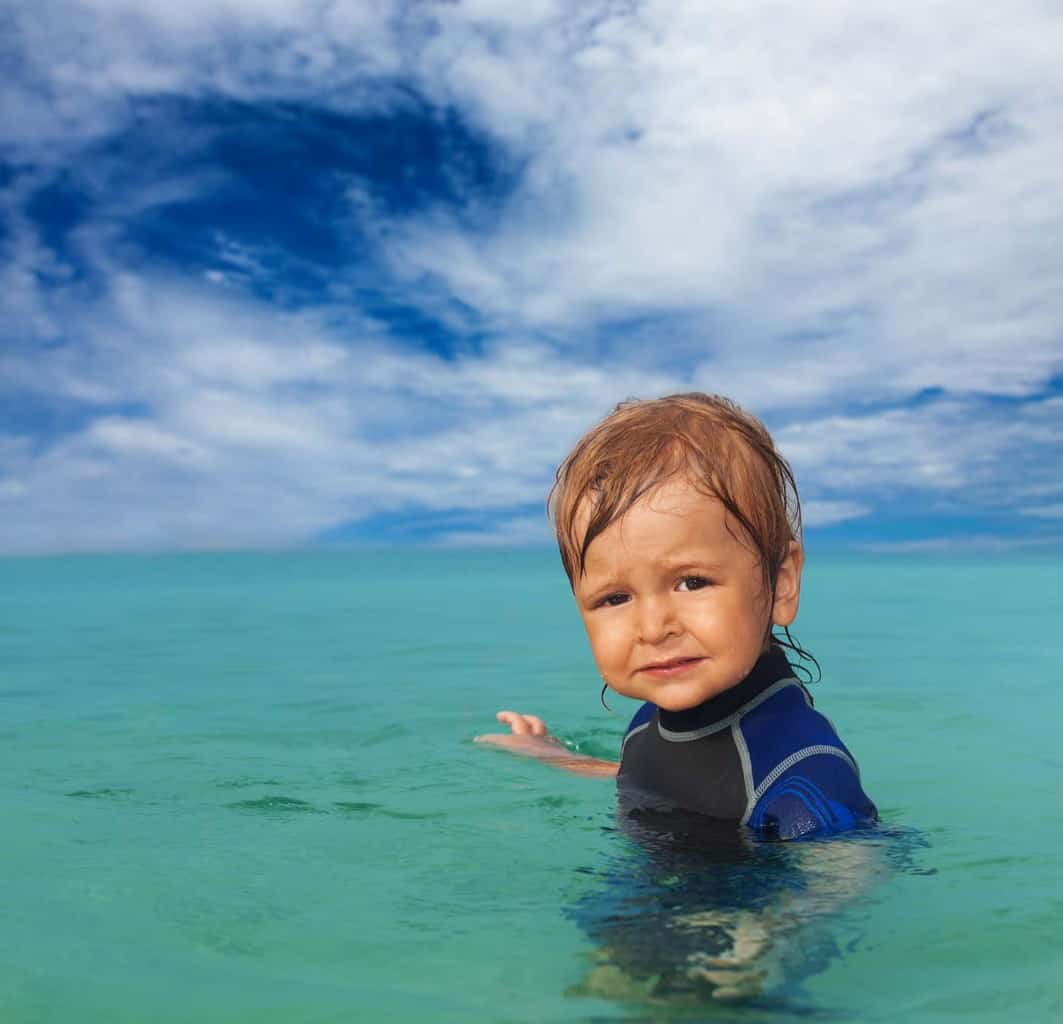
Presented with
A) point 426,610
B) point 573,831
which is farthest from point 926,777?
point 426,610

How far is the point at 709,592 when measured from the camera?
8.47 ft

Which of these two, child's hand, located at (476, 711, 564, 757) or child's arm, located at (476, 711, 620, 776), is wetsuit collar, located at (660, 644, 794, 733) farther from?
child's hand, located at (476, 711, 564, 757)

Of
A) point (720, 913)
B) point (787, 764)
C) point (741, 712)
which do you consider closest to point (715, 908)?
point (720, 913)

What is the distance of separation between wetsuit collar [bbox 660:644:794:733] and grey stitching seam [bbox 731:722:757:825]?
0.05 meters

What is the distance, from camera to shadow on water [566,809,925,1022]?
1.91 meters

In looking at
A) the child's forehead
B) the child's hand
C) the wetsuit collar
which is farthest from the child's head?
the child's hand

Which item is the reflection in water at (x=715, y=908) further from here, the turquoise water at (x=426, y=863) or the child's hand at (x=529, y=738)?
the child's hand at (x=529, y=738)

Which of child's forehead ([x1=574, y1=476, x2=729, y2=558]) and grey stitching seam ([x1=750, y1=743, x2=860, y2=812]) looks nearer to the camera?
child's forehead ([x1=574, y1=476, x2=729, y2=558])

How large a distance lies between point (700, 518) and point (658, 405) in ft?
1.32

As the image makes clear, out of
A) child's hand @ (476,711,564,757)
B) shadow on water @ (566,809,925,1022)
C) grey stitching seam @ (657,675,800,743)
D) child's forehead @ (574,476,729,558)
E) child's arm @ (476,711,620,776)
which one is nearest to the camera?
shadow on water @ (566,809,925,1022)

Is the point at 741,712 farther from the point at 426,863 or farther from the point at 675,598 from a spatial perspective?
the point at 426,863

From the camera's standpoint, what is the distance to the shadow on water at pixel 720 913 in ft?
6.27

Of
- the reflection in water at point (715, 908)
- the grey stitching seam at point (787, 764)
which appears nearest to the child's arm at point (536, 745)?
the reflection in water at point (715, 908)

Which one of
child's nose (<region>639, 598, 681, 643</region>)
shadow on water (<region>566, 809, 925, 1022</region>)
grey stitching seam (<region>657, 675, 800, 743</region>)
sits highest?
child's nose (<region>639, 598, 681, 643</region>)
